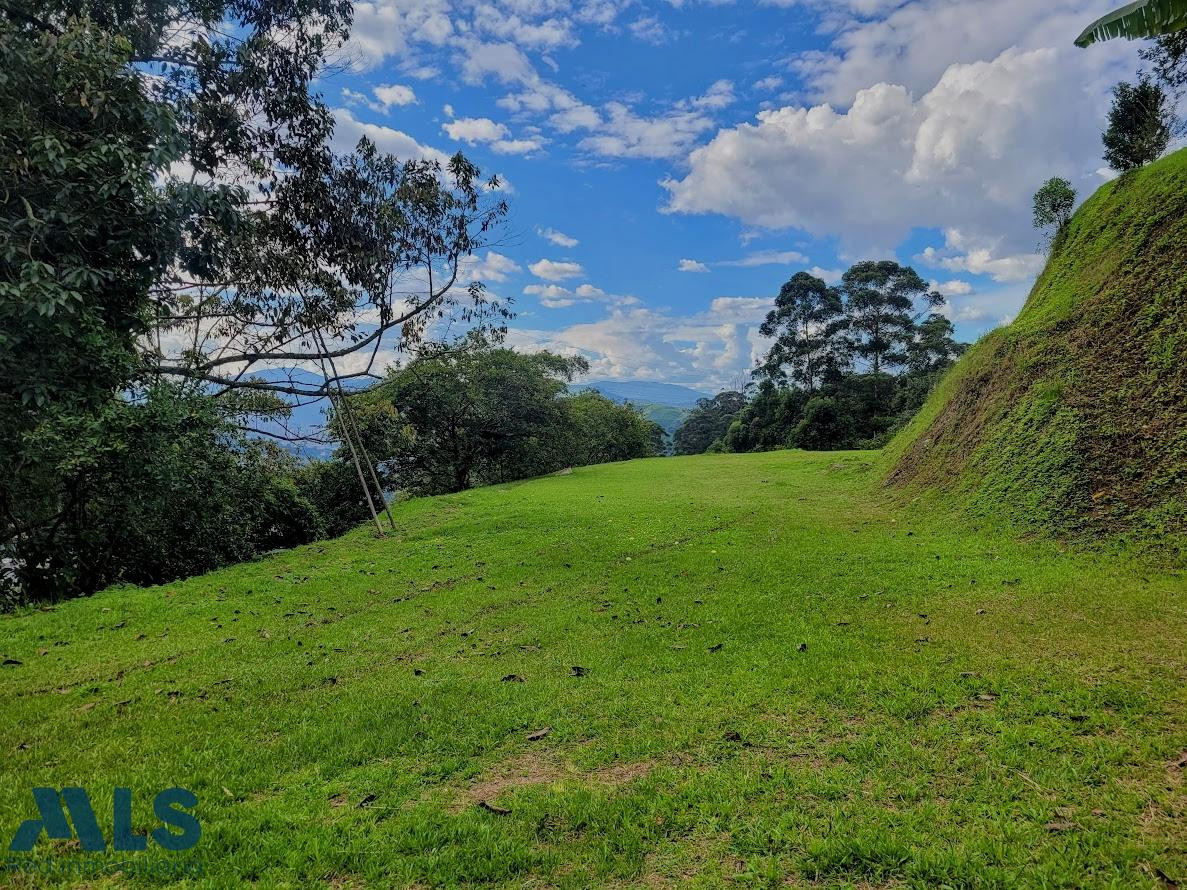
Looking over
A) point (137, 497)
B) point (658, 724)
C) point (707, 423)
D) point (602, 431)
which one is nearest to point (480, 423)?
point (602, 431)

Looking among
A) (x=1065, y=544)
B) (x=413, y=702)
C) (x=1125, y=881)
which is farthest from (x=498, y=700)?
(x=1065, y=544)

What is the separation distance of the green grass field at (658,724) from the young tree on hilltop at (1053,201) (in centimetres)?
1706

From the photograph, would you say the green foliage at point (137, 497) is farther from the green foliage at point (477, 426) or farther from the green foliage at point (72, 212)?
the green foliage at point (477, 426)

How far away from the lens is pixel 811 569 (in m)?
9.27

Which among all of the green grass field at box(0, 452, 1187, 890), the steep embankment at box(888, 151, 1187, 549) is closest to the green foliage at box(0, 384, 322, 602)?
the green grass field at box(0, 452, 1187, 890)

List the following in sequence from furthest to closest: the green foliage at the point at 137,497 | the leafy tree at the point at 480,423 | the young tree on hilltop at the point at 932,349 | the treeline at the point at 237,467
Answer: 1. the young tree on hilltop at the point at 932,349
2. the leafy tree at the point at 480,423
3. the treeline at the point at 237,467
4. the green foliage at the point at 137,497

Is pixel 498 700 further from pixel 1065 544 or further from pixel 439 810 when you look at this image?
pixel 1065 544

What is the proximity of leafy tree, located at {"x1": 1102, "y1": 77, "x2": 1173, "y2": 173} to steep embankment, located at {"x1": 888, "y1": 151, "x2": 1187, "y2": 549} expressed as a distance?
28.4 feet

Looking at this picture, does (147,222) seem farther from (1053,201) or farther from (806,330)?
(806,330)

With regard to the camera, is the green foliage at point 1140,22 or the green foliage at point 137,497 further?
the green foliage at point 137,497

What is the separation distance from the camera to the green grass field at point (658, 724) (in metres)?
3.16

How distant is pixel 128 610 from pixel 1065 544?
1445cm

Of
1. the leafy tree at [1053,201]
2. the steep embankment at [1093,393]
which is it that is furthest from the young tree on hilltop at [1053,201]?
the steep embankment at [1093,393]

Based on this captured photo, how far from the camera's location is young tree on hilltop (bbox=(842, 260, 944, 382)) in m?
47.7
